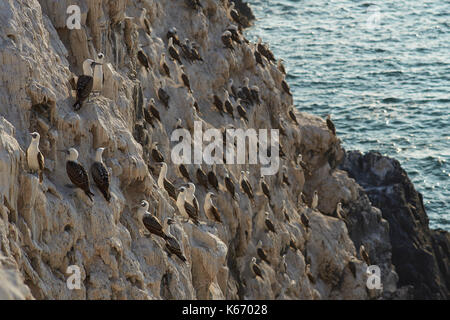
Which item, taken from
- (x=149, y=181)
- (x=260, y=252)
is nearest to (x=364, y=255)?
(x=260, y=252)

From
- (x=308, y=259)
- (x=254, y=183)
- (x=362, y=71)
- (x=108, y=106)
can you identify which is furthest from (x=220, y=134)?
(x=362, y=71)

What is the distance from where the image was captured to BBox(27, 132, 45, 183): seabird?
67.4ft

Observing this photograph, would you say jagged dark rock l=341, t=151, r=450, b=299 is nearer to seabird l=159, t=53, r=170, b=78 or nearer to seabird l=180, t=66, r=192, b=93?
seabird l=180, t=66, r=192, b=93

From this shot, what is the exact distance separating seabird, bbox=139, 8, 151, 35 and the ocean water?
21.9m

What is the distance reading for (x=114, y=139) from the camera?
79.7 feet

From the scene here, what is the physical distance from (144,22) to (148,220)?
1149 cm

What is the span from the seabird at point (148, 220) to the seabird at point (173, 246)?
1.27ft

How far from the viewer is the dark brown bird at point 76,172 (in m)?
21.8

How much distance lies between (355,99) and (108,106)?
134 ft

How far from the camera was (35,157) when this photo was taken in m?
20.7

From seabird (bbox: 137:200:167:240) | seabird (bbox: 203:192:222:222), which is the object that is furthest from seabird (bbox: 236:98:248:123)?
seabird (bbox: 137:200:167:240)

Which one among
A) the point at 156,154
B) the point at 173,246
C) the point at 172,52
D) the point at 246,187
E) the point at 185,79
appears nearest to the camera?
the point at 173,246

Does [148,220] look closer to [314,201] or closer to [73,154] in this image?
[73,154]

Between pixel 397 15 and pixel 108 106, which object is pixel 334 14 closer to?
pixel 397 15
